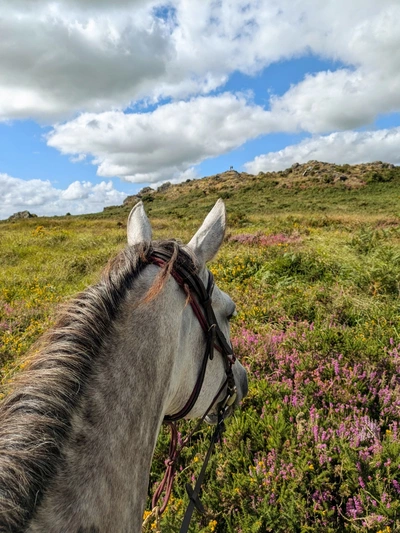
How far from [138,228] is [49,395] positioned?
1.27 m

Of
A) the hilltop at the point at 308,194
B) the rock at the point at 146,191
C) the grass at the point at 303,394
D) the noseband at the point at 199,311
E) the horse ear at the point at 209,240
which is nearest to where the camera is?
the noseband at the point at 199,311

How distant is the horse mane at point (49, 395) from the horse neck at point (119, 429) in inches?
1.4

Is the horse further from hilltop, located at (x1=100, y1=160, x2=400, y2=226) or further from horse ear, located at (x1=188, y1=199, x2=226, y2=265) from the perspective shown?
hilltop, located at (x1=100, y1=160, x2=400, y2=226)

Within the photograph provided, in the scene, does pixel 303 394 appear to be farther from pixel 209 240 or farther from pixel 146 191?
pixel 146 191

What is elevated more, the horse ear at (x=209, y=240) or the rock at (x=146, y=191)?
the rock at (x=146, y=191)

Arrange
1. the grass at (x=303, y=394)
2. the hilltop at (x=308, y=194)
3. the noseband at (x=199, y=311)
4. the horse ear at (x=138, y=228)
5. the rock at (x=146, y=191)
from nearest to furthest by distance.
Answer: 1. the noseband at (x=199, y=311)
2. the horse ear at (x=138, y=228)
3. the grass at (x=303, y=394)
4. the hilltop at (x=308, y=194)
5. the rock at (x=146, y=191)

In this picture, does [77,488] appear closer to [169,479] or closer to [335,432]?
[169,479]

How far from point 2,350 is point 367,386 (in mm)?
5214

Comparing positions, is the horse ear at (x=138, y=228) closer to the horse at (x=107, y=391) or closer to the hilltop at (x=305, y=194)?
the horse at (x=107, y=391)

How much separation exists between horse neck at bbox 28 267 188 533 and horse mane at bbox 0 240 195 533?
0.12 feet

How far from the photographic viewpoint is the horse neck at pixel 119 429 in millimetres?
1033

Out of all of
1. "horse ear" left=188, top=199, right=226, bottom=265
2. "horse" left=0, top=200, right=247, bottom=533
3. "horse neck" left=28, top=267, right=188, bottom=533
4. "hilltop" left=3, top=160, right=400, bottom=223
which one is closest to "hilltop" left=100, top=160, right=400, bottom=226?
"hilltop" left=3, top=160, right=400, bottom=223

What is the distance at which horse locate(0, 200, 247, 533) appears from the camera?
1004mm

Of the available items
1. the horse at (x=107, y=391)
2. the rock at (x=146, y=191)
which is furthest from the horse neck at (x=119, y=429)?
the rock at (x=146, y=191)
